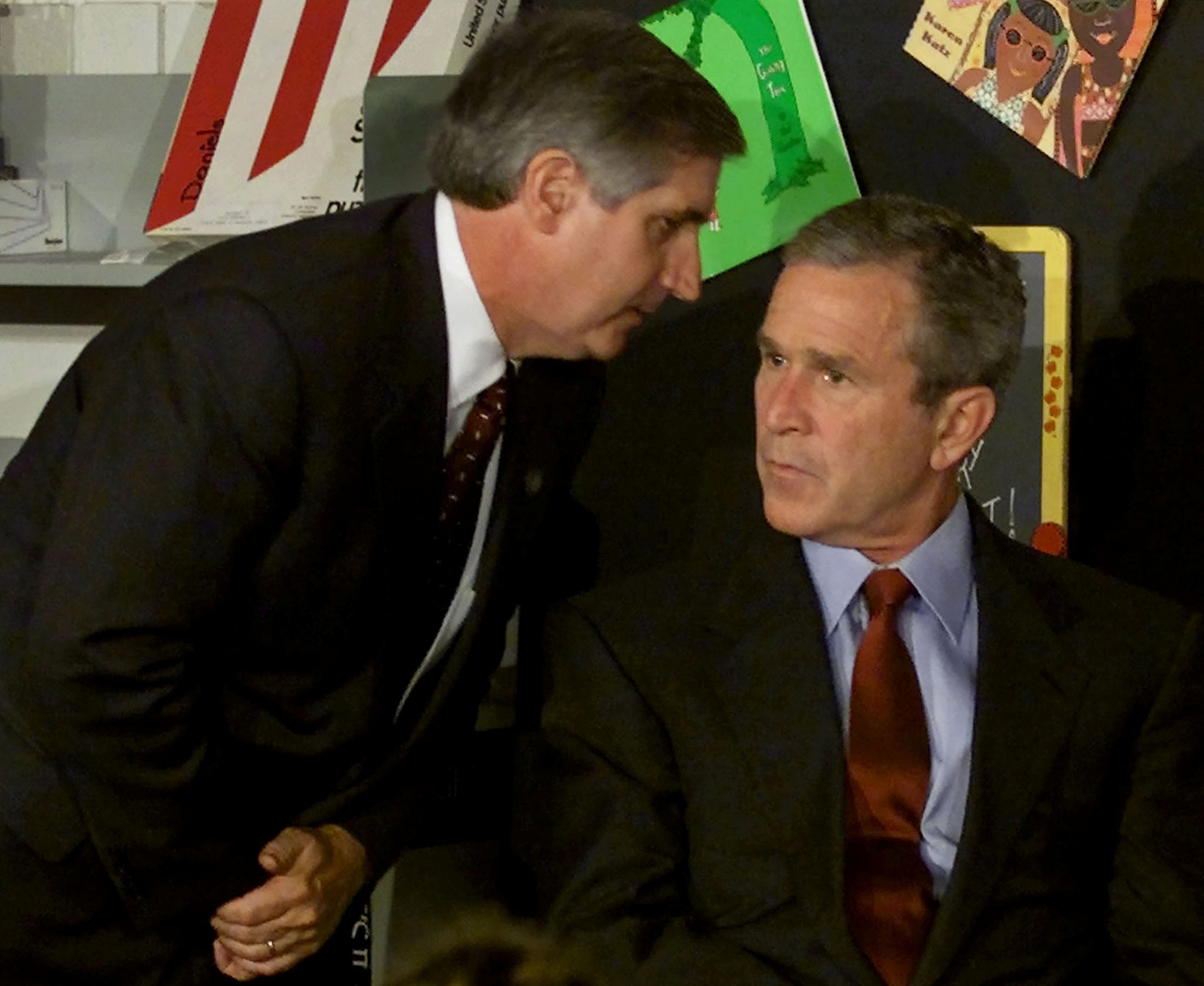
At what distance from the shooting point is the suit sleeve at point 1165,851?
1.34 meters

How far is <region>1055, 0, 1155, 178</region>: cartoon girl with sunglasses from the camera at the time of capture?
66.5 inches

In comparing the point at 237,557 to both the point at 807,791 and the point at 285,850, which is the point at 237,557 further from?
the point at 807,791

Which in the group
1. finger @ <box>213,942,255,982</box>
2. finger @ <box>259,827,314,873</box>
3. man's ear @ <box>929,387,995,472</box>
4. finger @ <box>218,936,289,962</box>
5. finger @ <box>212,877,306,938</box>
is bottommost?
finger @ <box>213,942,255,982</box>

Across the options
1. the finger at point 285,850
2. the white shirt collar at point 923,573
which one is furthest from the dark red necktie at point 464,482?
the white shirt collar at point 923,573

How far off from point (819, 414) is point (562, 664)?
369 mm

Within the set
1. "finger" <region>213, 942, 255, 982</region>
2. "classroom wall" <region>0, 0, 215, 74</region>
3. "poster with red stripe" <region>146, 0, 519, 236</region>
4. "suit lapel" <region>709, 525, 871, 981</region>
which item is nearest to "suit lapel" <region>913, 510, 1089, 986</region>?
"suit lapel" <region>709, 525, 871, 981</region>

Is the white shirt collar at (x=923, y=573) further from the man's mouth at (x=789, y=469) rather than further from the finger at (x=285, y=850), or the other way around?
the finger at (x=285, y=850)

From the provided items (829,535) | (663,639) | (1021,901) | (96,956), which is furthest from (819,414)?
(96,956)

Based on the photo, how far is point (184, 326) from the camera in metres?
1.16

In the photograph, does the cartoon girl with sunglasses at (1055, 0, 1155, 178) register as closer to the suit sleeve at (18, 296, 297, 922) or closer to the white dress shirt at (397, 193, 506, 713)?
the white dress shirt at (397, 193, 506, 713)

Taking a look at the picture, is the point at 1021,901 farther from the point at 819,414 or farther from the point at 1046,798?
the point at 819,414

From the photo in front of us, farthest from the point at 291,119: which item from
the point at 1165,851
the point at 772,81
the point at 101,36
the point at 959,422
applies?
the point at 1165,851

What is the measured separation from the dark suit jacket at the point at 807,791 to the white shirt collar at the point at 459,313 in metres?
0.29

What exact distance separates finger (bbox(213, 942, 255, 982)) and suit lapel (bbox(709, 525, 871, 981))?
0.54m
